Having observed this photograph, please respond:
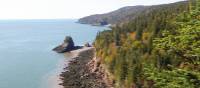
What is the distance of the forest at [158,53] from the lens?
16188 mm

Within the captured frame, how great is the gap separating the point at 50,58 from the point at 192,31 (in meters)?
115

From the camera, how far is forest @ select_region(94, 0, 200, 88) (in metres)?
16.2

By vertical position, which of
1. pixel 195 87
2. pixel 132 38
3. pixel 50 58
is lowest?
pixel 50 58

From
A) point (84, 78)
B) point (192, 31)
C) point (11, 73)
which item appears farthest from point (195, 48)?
point (11, 73)

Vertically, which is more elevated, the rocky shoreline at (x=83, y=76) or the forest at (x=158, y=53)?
the forest at (x=158, y=53)

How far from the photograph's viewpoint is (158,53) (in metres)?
70.8

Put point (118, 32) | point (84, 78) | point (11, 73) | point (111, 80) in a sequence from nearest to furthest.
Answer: point (111, 80) < point (84, 78) < point (11, 73) < point (118, 32)

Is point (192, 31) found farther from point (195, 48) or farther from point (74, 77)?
point (74, 77)

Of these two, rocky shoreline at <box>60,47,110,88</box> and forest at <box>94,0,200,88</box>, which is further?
rocky shoreline at <box>60,47,110,88</box>

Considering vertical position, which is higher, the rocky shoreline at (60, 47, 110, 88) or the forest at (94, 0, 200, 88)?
the forest at (94, 0, 200, 88)

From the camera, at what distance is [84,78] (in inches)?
3334

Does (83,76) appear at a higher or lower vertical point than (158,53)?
lower

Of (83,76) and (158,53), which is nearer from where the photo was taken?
(158,53)

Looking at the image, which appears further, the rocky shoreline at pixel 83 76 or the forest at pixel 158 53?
the rocky shoreline at pixel 83 76
